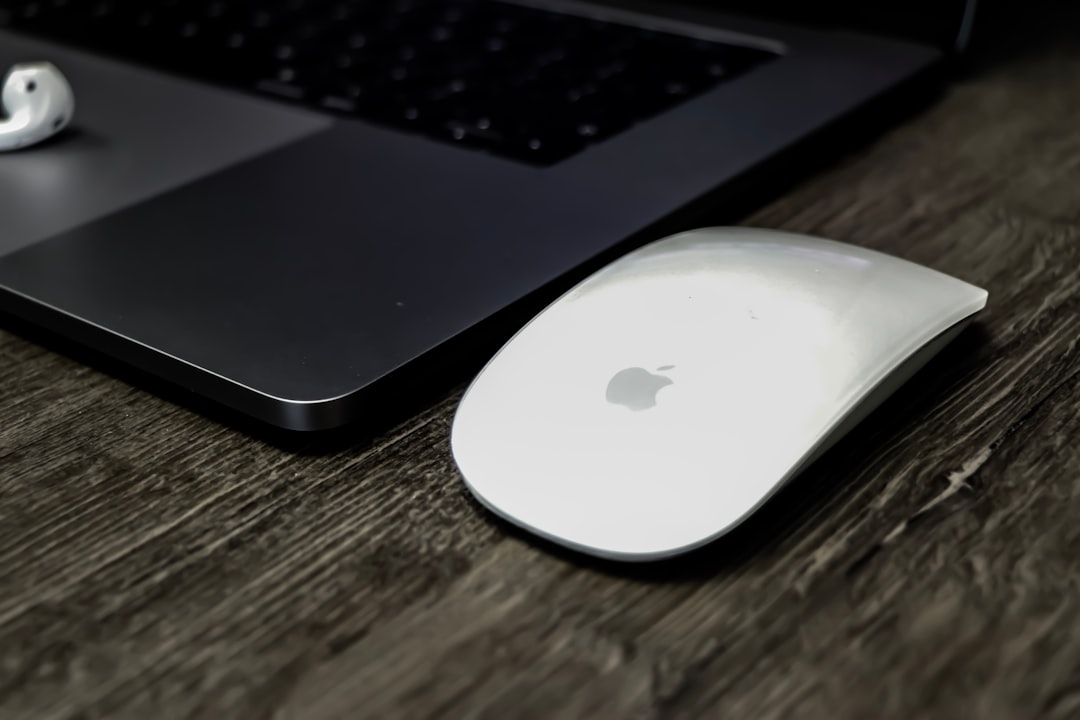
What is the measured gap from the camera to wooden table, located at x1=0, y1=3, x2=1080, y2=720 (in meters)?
0.32

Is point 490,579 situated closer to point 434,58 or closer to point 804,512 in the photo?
point 804,512

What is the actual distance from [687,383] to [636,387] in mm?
17

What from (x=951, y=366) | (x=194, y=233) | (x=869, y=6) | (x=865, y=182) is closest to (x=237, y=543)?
(x=194, y=233)

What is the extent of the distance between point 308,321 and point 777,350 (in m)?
0.18

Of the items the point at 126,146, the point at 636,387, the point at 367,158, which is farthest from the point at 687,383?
the point at 126,146

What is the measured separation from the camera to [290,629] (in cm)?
35

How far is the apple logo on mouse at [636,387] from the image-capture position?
1.24 feet

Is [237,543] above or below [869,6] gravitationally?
below

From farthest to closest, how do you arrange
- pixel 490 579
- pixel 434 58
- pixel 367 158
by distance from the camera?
pixel 434 58, pixel 367 158, pixel 490 579

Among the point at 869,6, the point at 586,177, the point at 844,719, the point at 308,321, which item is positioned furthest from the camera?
the point at 869,6

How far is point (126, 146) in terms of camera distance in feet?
2.02

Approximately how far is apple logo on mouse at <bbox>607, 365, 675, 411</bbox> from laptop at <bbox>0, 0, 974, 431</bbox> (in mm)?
77

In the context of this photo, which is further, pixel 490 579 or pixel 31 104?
pixel 31 104

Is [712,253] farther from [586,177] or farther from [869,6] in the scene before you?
[869,6]
